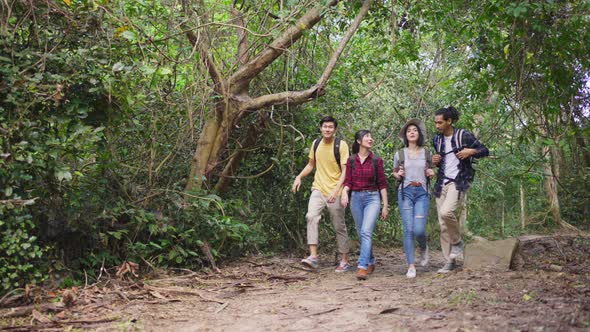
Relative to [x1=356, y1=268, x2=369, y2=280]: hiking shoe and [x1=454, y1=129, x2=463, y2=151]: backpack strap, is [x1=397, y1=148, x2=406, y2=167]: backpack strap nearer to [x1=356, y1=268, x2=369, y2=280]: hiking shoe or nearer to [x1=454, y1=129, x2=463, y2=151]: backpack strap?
[x1=454, y1=129, x2=463, y2=151]: backpack strap

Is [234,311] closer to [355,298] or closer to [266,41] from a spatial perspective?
[355,298]

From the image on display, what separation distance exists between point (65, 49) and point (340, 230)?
4185 millimetres

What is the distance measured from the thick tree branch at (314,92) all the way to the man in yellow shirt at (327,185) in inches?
17.8

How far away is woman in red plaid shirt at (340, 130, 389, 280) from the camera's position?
7.70 meters

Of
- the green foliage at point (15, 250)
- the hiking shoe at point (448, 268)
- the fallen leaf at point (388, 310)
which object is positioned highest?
the green foliage at point (15, 250)

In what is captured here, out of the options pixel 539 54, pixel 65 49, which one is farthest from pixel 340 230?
pixel 65 49

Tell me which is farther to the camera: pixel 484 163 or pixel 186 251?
pixel 484 163

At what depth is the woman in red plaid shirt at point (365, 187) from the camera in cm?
770

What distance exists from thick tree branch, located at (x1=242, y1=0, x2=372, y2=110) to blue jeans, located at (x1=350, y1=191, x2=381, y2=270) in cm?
151

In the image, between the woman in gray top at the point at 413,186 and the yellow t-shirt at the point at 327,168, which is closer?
the woman in gray top at the point at 413,186

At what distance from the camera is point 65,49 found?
6434 millimetres

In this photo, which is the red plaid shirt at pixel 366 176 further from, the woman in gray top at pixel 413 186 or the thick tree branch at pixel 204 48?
the thick tree branch at pixel 204 48

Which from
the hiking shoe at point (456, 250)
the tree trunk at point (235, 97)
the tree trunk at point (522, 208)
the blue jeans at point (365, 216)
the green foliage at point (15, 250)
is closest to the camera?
A: the green foliage at point (15, 250)

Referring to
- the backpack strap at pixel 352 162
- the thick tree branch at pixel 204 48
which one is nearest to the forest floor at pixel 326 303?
the backpack strap at pixel 352 162
